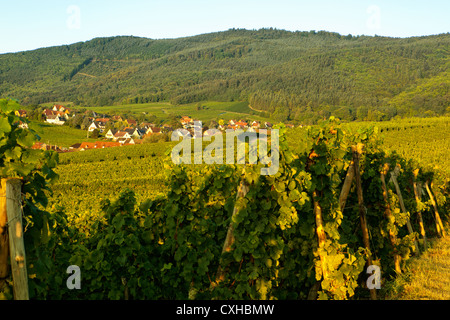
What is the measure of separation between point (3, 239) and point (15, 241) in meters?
0.12

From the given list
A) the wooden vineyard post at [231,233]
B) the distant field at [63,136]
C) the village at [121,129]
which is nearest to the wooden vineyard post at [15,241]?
the wooden vineyard post at [231,233]

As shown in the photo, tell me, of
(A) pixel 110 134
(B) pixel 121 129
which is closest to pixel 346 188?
(A) pixel 110 134

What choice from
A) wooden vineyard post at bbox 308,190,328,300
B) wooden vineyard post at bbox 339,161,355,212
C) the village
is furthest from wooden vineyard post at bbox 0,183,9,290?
the village

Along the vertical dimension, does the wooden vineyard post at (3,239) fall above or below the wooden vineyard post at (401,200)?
above

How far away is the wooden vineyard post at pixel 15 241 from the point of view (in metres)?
3.02

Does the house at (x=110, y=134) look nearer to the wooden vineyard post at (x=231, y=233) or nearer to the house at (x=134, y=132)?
the house at (x=134, y=132)

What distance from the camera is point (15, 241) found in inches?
120

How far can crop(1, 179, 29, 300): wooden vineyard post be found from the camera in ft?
9.92

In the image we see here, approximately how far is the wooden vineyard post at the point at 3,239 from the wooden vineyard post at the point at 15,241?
45 millimetres

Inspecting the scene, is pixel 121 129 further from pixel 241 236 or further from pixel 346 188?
pixel 241 236

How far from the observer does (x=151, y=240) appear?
6238mm

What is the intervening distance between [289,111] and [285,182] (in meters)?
118
